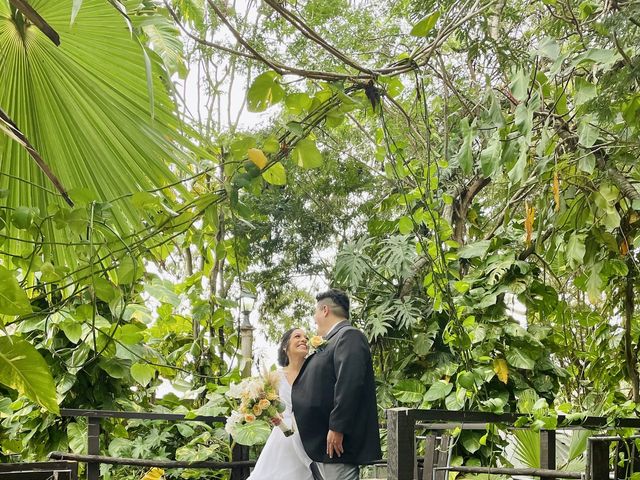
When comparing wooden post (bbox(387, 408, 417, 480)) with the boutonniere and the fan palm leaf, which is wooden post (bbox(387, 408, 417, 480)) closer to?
the fan palm leaf

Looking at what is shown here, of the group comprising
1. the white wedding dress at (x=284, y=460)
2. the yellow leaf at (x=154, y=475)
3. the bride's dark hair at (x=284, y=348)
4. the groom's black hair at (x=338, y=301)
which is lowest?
the yellow leaf at (x=154, y=475)

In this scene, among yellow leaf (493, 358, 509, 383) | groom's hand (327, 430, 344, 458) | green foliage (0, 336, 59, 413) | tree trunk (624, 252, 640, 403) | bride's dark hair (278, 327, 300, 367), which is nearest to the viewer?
green foliage (0, 336, 59, 413)

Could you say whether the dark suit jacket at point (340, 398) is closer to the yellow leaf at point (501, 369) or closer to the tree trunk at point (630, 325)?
the tree trunk at point (630, 325)

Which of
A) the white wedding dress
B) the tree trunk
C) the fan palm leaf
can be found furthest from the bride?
the fan palm leaf

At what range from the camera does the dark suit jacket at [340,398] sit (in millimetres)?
3414

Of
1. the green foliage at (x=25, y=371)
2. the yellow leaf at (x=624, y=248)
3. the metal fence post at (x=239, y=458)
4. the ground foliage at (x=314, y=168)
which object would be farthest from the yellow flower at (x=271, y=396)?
the green foliage at (x=25, y=371)

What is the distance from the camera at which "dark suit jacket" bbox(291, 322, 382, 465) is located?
3.41 metres

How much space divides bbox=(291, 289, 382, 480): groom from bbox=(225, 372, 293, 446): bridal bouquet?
12 cm

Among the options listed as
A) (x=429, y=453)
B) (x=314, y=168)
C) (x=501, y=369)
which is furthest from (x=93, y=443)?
(x=501, y=369)

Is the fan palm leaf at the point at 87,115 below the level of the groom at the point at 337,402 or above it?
above

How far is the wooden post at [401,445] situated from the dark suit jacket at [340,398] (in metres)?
1.65

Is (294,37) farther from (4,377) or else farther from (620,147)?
(4,377)

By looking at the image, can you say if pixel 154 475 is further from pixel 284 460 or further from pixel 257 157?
pixel 257 157

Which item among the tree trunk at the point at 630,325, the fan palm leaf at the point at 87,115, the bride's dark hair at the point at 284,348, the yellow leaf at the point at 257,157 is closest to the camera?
the yellow leaf at the point at 257,157
